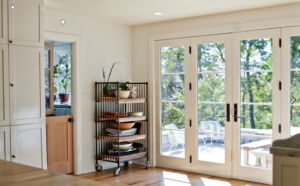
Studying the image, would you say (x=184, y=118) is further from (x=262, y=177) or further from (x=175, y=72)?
(x=262, y=177)

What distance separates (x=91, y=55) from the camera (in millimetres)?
5008

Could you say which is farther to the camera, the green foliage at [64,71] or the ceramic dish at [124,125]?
the green foliage at [64,71]

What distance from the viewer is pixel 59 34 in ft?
15.0

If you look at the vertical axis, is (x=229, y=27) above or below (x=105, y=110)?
above

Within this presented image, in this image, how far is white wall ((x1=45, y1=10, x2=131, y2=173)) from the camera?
15.9 ft

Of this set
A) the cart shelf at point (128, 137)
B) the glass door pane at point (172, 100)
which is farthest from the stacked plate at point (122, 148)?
the glass door pane at point (172, 100)

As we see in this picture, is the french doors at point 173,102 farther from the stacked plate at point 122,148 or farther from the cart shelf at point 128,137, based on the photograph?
the stacked plate at point 122,148

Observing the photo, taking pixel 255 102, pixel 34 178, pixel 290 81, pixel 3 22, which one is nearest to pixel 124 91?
pixel 255 102

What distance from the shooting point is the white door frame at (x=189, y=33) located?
4.13m

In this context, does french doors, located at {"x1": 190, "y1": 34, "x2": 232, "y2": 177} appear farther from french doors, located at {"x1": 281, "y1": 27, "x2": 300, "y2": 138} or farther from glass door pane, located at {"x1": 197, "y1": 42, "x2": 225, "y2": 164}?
french doors, located at {"x1": 281, "y1": 27, "x2": 300, "y2": 138}

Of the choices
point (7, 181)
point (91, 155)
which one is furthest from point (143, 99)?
point (7, 181)

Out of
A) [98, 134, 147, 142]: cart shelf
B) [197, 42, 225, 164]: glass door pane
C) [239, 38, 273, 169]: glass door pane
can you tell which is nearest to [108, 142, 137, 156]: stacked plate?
[98, 134, 147, 142]: cart shelf

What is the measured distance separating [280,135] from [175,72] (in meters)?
1.81

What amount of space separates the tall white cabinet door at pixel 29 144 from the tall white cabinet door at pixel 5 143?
45 mm
